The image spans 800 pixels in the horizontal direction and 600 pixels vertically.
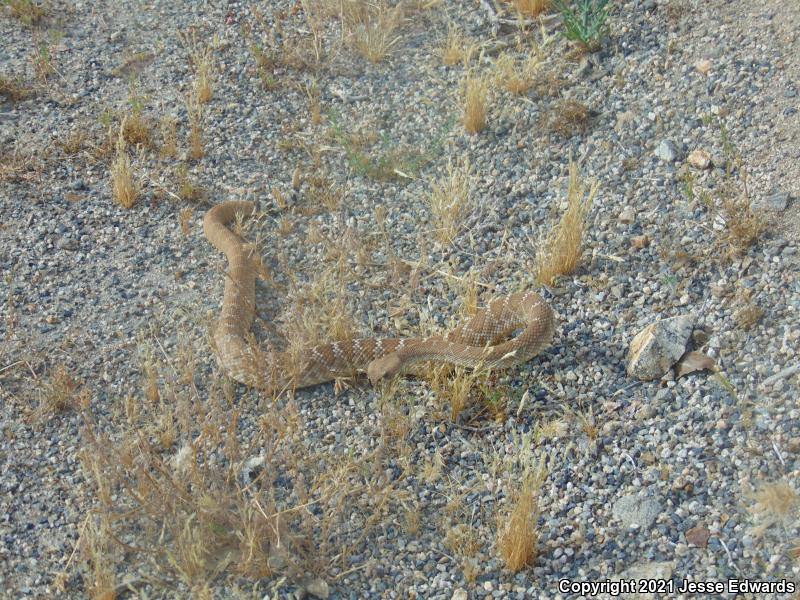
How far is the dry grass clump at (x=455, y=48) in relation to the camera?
29.0ft

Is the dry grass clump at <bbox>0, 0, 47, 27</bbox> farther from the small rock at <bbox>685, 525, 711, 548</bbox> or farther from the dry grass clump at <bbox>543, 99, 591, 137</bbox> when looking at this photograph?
the small rock at <bbox>685, 525, 711, 548</bbox>

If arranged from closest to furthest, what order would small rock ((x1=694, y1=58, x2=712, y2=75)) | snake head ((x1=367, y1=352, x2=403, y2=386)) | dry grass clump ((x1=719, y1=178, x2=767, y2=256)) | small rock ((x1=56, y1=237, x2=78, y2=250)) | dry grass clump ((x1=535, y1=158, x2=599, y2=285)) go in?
snake head ((x1=367, y1=352, x2=403, y2=386)) → dry grass clump ((x1=719, y1=178, x2=767, y2=256)) → dry grass clump ((x1=535, y1=158, x2=599, y2=285)) → small rock ((x1=56, y1=237, x2=78, y2=250)) → small rock ((x1=694, y1=58, x2=712, y2=75))

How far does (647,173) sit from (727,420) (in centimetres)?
254

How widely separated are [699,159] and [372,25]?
12.4 ft

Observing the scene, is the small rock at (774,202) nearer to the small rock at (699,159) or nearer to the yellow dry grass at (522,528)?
the small rock at (699,159)

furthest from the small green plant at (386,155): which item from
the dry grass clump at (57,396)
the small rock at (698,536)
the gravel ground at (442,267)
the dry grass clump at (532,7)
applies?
the small rock at (698,536)

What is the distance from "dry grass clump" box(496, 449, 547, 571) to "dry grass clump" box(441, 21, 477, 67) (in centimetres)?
484

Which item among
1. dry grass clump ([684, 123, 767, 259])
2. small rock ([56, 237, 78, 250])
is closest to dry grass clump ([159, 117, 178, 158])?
small rock ([56, 237, 78, 250])

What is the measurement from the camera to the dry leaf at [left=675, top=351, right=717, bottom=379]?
5906 millimetres

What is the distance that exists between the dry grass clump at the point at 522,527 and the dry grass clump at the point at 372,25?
525 centimetres

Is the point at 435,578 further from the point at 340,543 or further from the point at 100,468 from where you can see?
the point at 100,468

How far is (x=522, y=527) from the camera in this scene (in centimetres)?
495

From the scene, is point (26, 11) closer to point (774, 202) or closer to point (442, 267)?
point (442, 267)

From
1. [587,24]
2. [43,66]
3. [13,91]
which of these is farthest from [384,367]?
[43,66]
